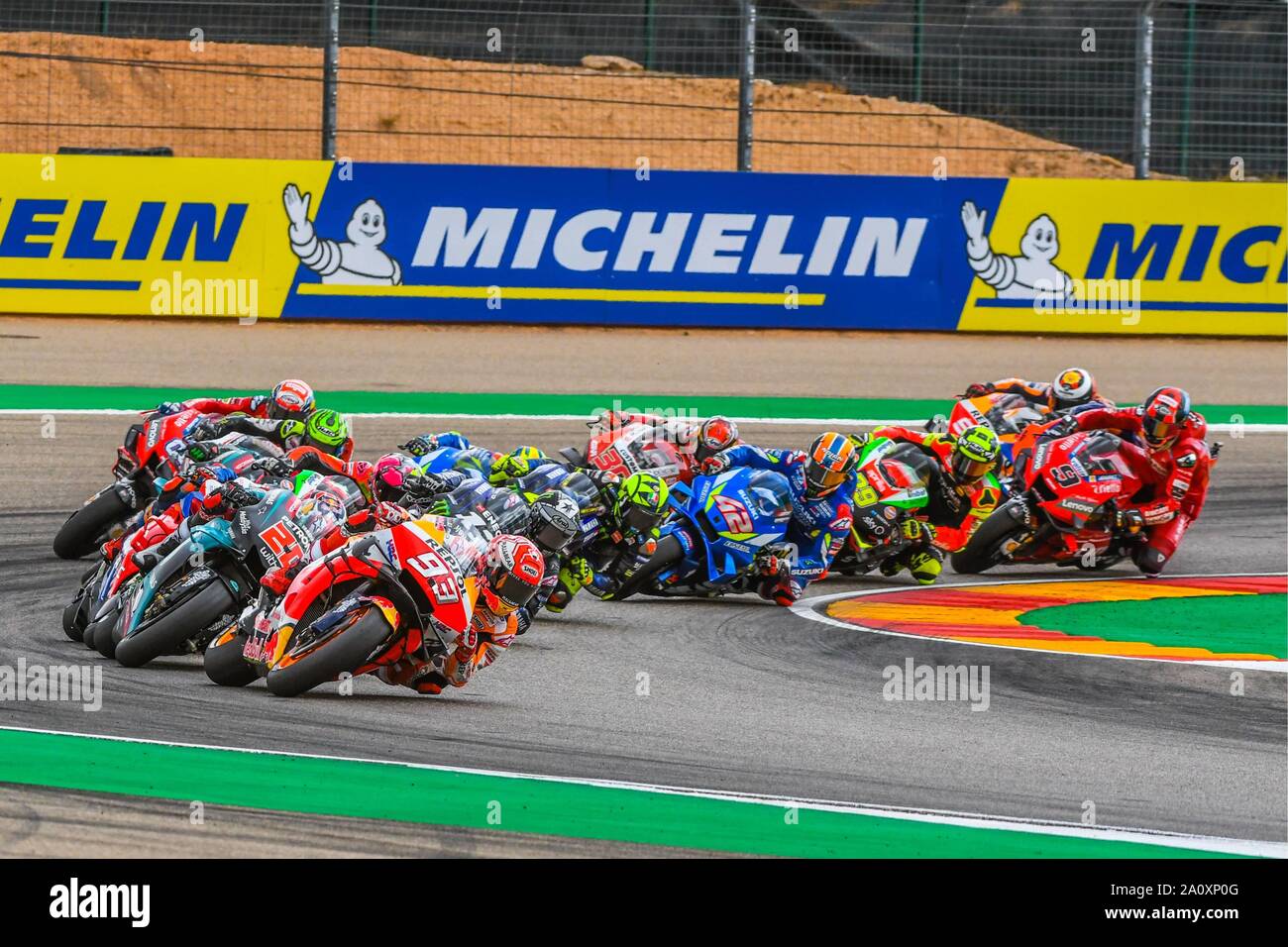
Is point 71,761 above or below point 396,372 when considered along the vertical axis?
below

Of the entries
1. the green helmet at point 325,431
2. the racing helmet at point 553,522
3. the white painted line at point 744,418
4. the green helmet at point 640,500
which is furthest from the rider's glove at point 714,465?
the white painted line at point 744,418

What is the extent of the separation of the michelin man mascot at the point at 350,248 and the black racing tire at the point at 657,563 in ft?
29.7

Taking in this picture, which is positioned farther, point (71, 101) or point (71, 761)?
point (71, 101)

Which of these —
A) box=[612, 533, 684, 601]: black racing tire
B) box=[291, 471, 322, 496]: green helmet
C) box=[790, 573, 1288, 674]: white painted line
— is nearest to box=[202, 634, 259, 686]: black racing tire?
box=[291, 471, 322, 496]: green helmet

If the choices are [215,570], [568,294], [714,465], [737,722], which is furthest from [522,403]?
[737,722]

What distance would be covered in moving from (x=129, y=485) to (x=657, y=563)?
3512mm

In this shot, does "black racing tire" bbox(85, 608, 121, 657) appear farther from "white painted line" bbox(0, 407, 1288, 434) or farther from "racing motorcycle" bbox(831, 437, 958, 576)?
"white painted line" bbox(0, 407, 1288, 434)

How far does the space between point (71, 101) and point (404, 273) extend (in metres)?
3.89

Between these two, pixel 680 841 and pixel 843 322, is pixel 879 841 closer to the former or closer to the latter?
pixel 680 841

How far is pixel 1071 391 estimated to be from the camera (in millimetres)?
15602

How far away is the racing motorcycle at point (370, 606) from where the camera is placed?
8266 mm
